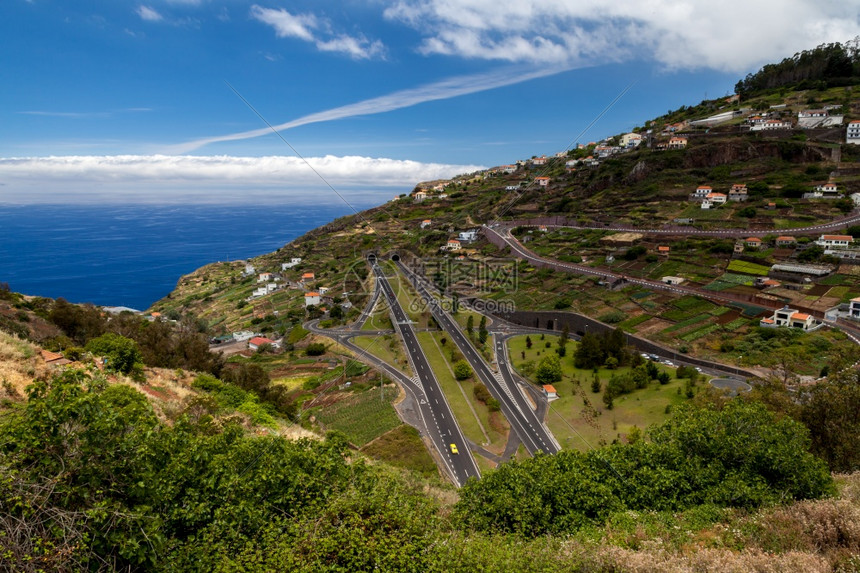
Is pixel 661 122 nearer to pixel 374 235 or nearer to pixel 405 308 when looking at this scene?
pixel 374 235

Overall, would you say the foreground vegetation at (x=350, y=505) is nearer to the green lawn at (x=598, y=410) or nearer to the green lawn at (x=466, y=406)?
the green lawn at (x=598, y=410)

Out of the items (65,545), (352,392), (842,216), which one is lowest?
(352,392)

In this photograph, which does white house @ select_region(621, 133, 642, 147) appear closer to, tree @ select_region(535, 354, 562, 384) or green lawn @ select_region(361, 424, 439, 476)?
tree @ select_region(535, 354, 562, 384)

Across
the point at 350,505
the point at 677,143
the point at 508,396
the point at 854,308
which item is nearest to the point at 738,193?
the point at 677,143

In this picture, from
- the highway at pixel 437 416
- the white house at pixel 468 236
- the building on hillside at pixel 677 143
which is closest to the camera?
the highway at pixel 437 416

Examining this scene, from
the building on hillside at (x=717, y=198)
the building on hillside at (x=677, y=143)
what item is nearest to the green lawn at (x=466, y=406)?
the building on hillside at (x=717, y=198)

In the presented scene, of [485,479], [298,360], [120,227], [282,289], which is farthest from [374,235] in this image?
[120,227]
